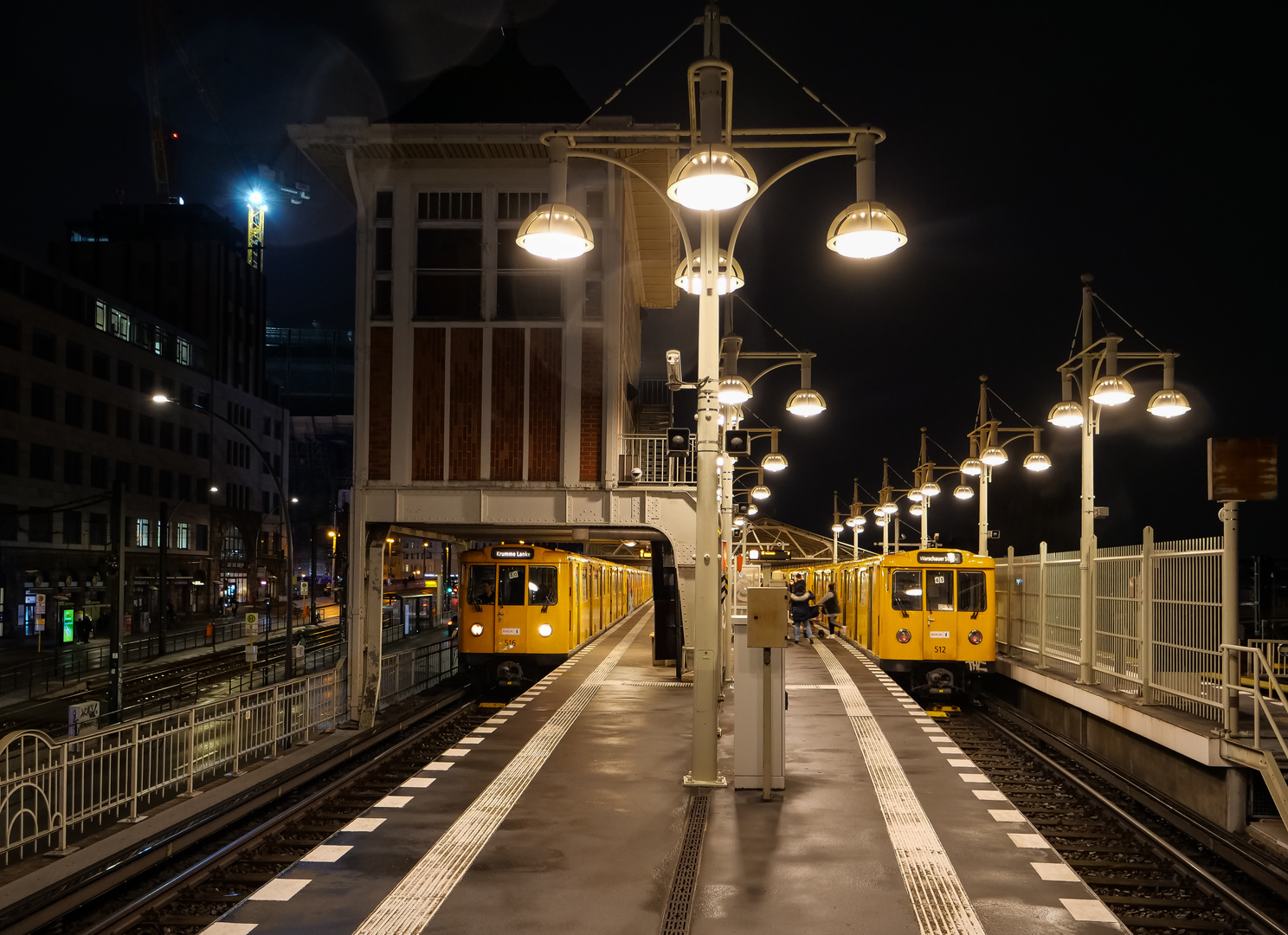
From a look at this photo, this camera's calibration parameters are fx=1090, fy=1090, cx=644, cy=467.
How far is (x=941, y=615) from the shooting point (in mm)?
22797

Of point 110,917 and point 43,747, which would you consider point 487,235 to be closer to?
point 43,747

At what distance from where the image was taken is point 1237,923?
8086mm

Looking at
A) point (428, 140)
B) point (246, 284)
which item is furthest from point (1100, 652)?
point (246, 284)

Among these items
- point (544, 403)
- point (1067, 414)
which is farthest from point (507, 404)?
point (1067, 414)

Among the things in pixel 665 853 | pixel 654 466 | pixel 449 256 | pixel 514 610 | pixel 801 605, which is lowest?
pixel 665 853

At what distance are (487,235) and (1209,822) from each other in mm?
16524

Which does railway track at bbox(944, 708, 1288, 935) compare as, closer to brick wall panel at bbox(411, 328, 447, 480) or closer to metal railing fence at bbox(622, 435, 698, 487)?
metal railing fence at bbox(622, 435, 698, 487)

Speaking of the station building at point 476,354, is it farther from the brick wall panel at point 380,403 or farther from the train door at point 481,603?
the train door at point 481,603

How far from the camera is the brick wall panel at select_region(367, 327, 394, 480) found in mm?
21750

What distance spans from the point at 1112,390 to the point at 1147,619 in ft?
14.3

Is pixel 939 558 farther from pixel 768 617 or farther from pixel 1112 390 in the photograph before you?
pixel 768 617

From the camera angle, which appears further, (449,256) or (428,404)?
(449,256)

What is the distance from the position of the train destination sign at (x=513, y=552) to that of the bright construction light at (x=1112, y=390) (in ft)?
44.6

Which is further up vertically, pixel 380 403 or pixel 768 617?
pixel 380 403
